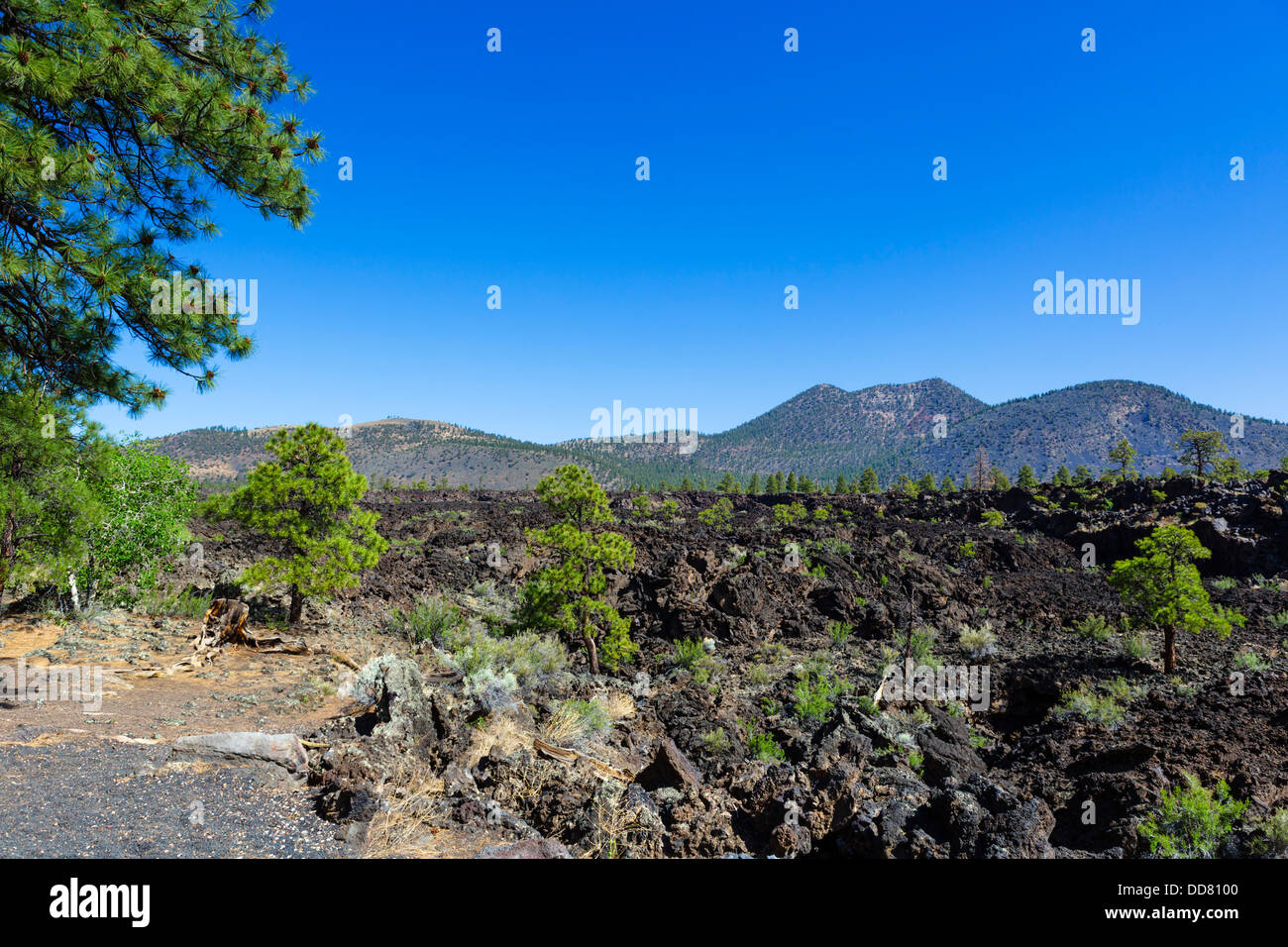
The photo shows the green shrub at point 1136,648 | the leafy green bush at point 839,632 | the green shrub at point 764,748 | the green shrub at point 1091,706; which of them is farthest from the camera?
the leafy green bush at point 839,632

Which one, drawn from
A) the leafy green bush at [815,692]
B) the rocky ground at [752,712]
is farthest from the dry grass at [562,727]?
the leafy green bush at [815,692]

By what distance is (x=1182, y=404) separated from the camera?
185m

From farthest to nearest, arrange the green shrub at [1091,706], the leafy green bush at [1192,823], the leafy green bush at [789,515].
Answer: the leafy green bush at [789,515] → the green shrub at [1091,706] → the leafy green bush at [1192,823]

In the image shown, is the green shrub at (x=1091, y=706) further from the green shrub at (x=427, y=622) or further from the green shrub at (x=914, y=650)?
the green shrub at (x=427, y=622)

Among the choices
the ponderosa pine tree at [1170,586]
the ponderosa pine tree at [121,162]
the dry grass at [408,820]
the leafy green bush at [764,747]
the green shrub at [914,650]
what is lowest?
the leafy green bush at [764,747]

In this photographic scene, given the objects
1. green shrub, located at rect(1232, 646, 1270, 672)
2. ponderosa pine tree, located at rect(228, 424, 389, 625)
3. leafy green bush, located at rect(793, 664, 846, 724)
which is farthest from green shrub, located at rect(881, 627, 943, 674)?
ponderosa pine tree, located at rect(228, 424, 389, 625)

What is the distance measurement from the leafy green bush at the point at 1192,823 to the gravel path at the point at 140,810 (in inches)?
339

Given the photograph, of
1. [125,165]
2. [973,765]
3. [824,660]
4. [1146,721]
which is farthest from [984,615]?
[125,165]

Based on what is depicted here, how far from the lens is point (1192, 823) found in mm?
7117

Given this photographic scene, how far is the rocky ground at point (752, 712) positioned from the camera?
6.69 metres

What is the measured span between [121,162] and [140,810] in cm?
591

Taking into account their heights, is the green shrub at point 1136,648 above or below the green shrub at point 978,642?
above

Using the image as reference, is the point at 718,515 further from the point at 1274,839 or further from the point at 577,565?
the point at 1274,839

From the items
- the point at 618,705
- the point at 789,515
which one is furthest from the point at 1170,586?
the point at 789,515
